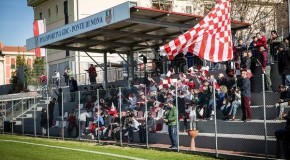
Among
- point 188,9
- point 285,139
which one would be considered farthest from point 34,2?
point 285,139

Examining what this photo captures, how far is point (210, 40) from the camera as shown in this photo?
1229 centimetres

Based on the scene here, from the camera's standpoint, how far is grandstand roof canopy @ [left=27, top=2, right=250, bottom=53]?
18828mm

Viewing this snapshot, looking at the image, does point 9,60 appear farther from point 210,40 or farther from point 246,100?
point 210,40

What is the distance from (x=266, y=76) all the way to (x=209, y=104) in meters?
2.77

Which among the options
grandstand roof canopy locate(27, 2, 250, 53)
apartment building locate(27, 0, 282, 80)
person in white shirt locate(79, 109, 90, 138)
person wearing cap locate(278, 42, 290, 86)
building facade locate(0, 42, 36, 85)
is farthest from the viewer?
building facade locate(0, 42, 36, 85)

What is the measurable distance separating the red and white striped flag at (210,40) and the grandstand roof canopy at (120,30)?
19.0ft

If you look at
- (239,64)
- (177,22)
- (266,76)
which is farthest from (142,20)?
(266,76)

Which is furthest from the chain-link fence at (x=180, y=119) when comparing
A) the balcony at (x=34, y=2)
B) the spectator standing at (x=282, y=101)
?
the balcony at (x=34, y=2)

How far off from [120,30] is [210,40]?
9.86 m

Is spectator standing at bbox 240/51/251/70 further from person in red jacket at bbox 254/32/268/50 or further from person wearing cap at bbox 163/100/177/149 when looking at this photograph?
person wearing cap at bbox 163/100/177/149

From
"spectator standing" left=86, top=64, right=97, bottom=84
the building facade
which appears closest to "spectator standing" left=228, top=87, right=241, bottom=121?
"spectator standing" left=86, top=64, right=97, bottom=84

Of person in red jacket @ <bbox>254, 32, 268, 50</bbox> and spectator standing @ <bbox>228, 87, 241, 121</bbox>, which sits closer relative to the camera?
spectator standing @ <bbox>228, 87, 241, 121</bbox>

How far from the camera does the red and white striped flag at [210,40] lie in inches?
476

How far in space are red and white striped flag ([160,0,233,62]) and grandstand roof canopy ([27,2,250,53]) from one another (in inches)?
228
